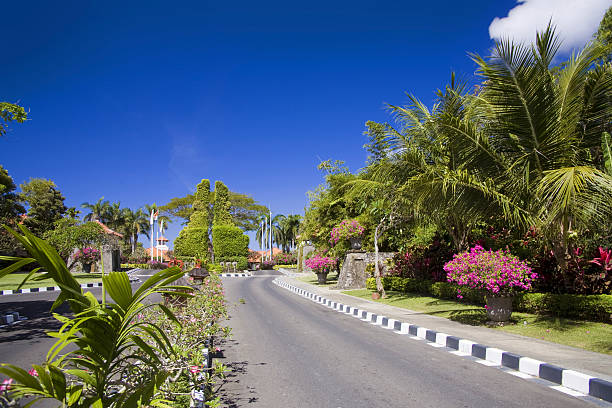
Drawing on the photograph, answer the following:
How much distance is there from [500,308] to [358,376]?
5303 mm

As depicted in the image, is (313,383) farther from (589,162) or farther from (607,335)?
(589,162)

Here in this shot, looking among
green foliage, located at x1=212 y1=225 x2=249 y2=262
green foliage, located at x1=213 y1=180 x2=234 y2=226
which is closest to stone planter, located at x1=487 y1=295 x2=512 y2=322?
green foliage, located at x1=212 y1=225 x2=249 y2=262

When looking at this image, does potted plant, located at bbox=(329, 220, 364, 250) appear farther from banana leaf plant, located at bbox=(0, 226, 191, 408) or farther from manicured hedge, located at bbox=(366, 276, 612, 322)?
banana leaf plant, located at bbox=(0, 226, 191, 408)

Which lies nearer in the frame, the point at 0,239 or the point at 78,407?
the point at 78,407

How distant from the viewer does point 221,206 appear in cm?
4781

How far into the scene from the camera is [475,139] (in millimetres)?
9945

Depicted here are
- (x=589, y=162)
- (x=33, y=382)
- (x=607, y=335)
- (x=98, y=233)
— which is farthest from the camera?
(x=98, y=233)

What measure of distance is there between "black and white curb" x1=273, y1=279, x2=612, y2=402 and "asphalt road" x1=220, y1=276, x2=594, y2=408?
31 centimetres

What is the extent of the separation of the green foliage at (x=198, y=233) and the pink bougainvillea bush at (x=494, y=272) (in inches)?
1493

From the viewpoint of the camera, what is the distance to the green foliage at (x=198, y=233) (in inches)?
1810

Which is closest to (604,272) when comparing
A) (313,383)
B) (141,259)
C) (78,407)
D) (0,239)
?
(313,383)

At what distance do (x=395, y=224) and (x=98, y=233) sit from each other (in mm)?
24301

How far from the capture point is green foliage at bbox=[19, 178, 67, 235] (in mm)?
41781

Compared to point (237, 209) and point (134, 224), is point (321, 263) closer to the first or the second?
point (237, 209)
